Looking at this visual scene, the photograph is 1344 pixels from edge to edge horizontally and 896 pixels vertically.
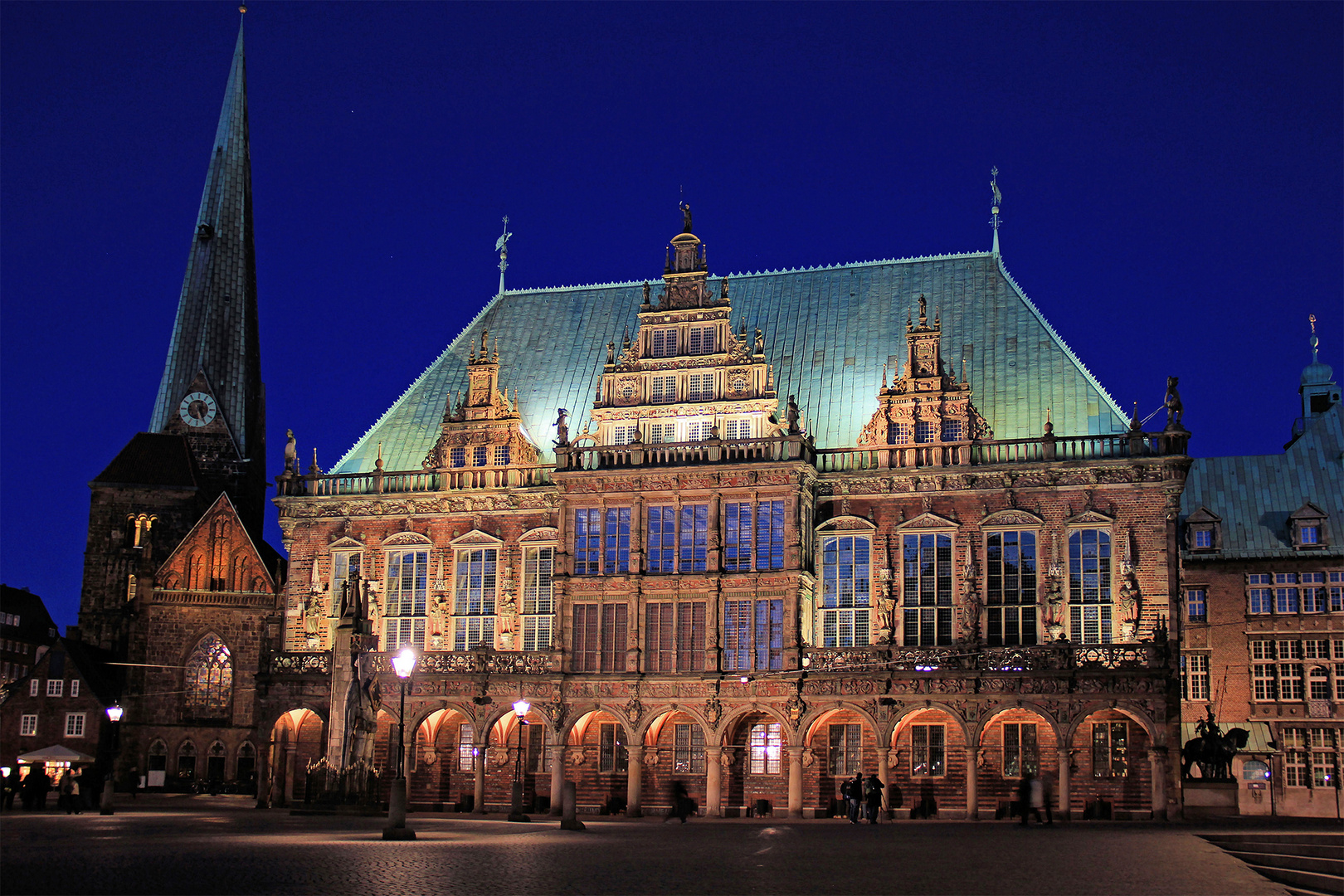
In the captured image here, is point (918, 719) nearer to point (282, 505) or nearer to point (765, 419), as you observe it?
point (765, 419)

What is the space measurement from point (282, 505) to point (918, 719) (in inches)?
956

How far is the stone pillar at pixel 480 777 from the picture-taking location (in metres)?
47.0

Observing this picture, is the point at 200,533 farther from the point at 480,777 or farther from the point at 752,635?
the point at 752,635

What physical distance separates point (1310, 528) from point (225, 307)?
5089 cm

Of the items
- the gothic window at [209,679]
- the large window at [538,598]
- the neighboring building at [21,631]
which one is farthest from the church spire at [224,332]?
the neighboring building at [21,631]

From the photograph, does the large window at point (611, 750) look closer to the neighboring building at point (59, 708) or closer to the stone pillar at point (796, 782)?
the stone pillar at point (796, 782)

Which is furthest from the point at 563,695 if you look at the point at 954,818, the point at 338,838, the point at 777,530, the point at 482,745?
the point at 338,838

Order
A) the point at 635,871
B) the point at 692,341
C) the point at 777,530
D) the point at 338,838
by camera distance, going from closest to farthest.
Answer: the point at 635,871
the point at 338,838
the point at 777,530
the point at 692,341

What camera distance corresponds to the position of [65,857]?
2084cm

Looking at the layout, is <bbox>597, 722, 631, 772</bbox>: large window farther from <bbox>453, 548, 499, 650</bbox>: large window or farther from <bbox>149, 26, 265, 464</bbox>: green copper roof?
<bbox>149, 26, 265, 464</bbox>: green copper roof

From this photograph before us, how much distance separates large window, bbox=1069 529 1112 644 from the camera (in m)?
45.9

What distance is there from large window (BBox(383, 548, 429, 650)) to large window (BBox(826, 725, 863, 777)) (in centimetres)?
1508

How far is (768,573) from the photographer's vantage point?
46.9 metres

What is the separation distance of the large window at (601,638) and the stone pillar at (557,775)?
8.67ft
